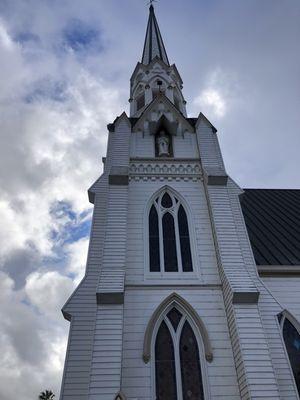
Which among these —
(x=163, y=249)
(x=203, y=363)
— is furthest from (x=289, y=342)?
(x=163, y=249)

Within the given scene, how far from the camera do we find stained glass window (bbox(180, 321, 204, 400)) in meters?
9.12

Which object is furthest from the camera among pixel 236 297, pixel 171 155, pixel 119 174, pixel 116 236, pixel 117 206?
pixel 171 155

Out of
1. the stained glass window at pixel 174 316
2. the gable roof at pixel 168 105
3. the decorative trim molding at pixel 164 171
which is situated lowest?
the stained glass window at pixel 174 316

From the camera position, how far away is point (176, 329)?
1032 centimetres

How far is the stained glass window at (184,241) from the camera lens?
11.9 m

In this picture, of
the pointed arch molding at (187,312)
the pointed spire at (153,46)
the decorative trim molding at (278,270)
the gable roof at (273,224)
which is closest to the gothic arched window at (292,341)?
the decorative trim molding at (278,270)

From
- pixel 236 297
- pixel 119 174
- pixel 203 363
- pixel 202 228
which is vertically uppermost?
pixel 119 174

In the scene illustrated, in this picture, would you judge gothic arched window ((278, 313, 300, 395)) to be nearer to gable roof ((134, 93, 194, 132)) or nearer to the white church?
the white church

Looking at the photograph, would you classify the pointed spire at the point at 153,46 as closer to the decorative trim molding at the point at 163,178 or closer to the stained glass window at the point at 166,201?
the decorative trim molding at the point at 163,178

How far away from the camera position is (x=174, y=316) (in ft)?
35.0

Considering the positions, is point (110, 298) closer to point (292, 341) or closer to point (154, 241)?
point (154, 241)

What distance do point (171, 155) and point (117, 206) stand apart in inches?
179

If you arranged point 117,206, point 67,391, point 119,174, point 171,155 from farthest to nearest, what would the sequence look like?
1. point 171,155
2. point 119,174
3. point 117,206
4. point 67,391

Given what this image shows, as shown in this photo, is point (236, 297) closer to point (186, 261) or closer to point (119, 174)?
point (186, 261)
